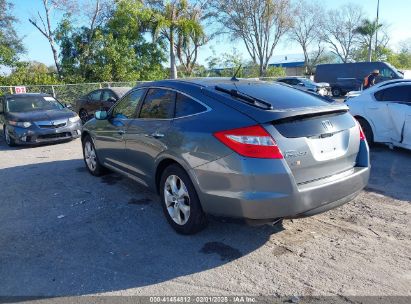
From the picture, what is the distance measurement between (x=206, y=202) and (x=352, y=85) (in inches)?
1011

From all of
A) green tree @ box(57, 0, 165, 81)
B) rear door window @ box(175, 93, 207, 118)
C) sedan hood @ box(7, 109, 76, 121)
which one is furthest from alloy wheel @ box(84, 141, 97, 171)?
green tree @ box(57, 0, 165, 81)

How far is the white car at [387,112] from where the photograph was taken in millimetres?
7105

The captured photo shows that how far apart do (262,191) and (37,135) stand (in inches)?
321

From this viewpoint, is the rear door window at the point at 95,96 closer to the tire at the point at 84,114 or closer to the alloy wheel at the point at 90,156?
the tire at the point at 84,114

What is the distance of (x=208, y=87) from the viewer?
3.92m

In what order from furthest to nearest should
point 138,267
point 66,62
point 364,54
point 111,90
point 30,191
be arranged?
1. point 364,54
2. point 66,62
3. point 111,90
4. point 30,191
5. point 138,267

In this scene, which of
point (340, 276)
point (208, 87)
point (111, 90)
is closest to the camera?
point (340, 276)

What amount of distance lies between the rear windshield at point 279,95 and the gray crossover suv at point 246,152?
0.04ft

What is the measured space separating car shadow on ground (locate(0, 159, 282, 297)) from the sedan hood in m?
4.78

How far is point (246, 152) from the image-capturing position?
125 inches

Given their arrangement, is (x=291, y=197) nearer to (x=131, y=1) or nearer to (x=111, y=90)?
(x=111, y=90)

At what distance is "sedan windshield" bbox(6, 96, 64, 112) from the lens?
1076 centimetres

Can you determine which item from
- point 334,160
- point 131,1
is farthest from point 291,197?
point 131,1

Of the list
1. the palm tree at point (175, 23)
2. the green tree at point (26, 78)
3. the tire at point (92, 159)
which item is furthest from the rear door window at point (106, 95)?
the palm tree at point (175, 23)
